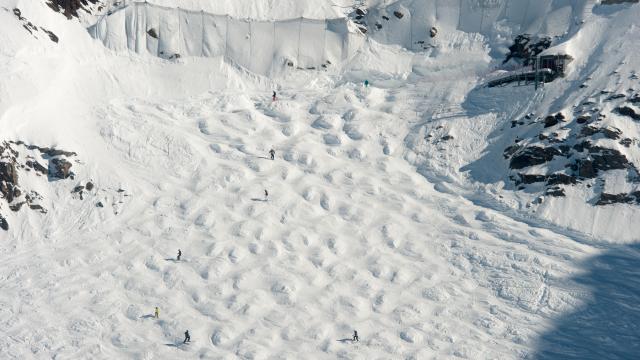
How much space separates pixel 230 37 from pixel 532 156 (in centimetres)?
2516

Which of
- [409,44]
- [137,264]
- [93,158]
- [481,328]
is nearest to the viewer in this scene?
[481,328]

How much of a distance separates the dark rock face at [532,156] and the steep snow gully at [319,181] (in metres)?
0.14

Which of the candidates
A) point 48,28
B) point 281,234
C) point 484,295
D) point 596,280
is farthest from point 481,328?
point 48,28

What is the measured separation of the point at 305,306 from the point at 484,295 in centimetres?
1014

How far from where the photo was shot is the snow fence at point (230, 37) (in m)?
75.9

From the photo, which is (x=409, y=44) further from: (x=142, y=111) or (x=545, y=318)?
(x=545, y=318)

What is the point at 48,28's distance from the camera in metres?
72.6

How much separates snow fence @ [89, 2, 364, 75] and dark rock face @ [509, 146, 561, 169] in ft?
57.3

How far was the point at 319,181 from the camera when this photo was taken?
66.1 m

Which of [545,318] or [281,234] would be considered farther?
[281,234]

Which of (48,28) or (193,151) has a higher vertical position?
(48,28)

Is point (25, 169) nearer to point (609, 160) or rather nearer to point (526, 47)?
point (526, 47)

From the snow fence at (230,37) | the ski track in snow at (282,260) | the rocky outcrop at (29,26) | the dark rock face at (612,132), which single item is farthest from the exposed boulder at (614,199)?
the rocky outcrop at (29,26)

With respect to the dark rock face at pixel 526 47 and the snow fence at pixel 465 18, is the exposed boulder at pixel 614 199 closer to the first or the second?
the dark rock face at pixel 526 47
